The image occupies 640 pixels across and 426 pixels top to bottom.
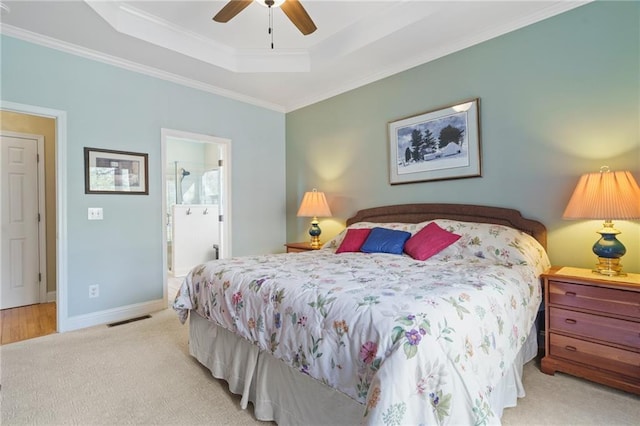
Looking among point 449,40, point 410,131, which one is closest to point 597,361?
point 410,131

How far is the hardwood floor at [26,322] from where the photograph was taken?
2885 mm

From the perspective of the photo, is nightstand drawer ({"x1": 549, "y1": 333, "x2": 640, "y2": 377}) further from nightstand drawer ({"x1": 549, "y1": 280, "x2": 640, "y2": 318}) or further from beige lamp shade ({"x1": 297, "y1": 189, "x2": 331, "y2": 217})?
beige lamp shade ({"x1": 297, "y1": 189, "x2": 331, "y2": 217})

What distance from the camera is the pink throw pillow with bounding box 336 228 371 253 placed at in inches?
120

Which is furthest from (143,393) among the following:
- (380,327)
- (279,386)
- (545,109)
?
(545,109)

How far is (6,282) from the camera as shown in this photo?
3.70 metres

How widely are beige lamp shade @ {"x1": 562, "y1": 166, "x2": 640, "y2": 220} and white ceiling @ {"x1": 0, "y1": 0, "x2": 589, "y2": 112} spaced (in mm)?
1398

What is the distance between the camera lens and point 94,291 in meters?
3.14

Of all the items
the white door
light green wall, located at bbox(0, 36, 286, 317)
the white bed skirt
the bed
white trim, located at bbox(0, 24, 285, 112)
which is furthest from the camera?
the white door

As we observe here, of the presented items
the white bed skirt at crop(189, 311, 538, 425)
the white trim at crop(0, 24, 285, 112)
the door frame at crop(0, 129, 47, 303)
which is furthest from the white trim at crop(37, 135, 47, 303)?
the white bed skirt at crop(189, 311, 538, 425)

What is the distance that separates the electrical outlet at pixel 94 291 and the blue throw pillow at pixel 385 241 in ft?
8.62

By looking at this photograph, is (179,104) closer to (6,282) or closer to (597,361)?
(6,282)

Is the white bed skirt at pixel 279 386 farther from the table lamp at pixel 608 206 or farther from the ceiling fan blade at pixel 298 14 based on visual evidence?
the ceiling fan blade at pixel 298 14

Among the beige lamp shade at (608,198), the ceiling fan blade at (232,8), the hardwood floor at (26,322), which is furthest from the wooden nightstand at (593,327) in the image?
the hardwood floor at (26,322)

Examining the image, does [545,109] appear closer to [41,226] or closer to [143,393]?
[143,393]
